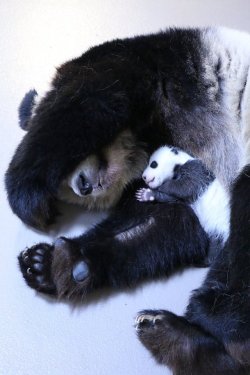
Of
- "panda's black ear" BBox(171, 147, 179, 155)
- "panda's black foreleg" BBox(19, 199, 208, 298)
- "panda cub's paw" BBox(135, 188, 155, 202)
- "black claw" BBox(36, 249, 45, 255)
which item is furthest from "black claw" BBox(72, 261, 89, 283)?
"panda's black ear" BBox(171, 147, 179, 155)

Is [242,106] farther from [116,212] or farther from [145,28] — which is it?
[145,28]

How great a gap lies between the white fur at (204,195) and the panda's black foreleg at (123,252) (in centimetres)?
3

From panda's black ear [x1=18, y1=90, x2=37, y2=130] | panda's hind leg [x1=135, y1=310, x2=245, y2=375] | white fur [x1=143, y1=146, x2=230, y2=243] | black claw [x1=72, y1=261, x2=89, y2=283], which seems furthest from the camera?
panda's black ear [x1=18, y1=90, x2=37, y2=130]

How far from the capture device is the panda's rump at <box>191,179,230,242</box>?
4.51ft

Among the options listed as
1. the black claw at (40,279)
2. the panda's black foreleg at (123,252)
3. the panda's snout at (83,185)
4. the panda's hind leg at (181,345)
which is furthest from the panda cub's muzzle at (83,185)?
the panda's hind leg at (181,345)

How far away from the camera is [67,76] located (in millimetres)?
1340

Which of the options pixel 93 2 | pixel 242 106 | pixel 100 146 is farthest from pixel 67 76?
pixel 93 2

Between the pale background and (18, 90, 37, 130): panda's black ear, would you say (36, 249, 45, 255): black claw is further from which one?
(18, 90, 37, 130): panda's black ear

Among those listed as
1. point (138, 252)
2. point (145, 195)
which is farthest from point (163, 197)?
point (138, 252)

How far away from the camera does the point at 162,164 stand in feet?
4.67

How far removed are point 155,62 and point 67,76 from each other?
0.24 meters

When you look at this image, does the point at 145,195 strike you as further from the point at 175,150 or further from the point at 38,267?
the point at 38,267

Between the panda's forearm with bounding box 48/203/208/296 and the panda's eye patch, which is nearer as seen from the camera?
the panda's forearm with bounding box 48/203/208/296

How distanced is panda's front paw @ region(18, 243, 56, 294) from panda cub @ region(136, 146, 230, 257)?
1.02ft
